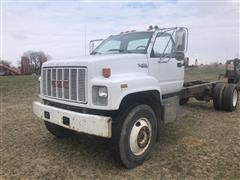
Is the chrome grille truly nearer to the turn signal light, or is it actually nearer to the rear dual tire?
the turn signal light

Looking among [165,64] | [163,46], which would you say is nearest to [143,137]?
[165,64]

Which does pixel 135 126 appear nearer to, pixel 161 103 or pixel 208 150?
pixel 161 103

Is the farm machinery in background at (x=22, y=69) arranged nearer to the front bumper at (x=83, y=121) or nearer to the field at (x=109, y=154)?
the field at (x=109, y=154)

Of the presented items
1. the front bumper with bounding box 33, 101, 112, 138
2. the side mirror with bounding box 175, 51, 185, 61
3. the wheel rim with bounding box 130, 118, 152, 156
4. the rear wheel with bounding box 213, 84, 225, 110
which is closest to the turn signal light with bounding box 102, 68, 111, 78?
the front bumper with bounding box 33, 101, 112, 138

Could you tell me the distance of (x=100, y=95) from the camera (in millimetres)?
4355

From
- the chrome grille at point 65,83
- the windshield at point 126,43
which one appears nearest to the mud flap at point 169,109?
the windshield at point 126,43

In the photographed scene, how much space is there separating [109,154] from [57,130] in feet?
4.63

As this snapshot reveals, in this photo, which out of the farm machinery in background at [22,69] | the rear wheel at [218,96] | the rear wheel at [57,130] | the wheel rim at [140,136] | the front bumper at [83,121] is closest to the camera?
the front bumper at [83,121]

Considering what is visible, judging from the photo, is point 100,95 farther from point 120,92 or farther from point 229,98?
point 229,98

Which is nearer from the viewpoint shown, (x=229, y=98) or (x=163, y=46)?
(x=163, y=46)

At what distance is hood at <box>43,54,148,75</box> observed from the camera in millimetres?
4500

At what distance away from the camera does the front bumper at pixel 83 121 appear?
423 centimetres

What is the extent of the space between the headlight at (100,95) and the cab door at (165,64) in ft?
4.55

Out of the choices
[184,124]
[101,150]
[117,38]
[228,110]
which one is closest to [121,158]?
[101,150]
